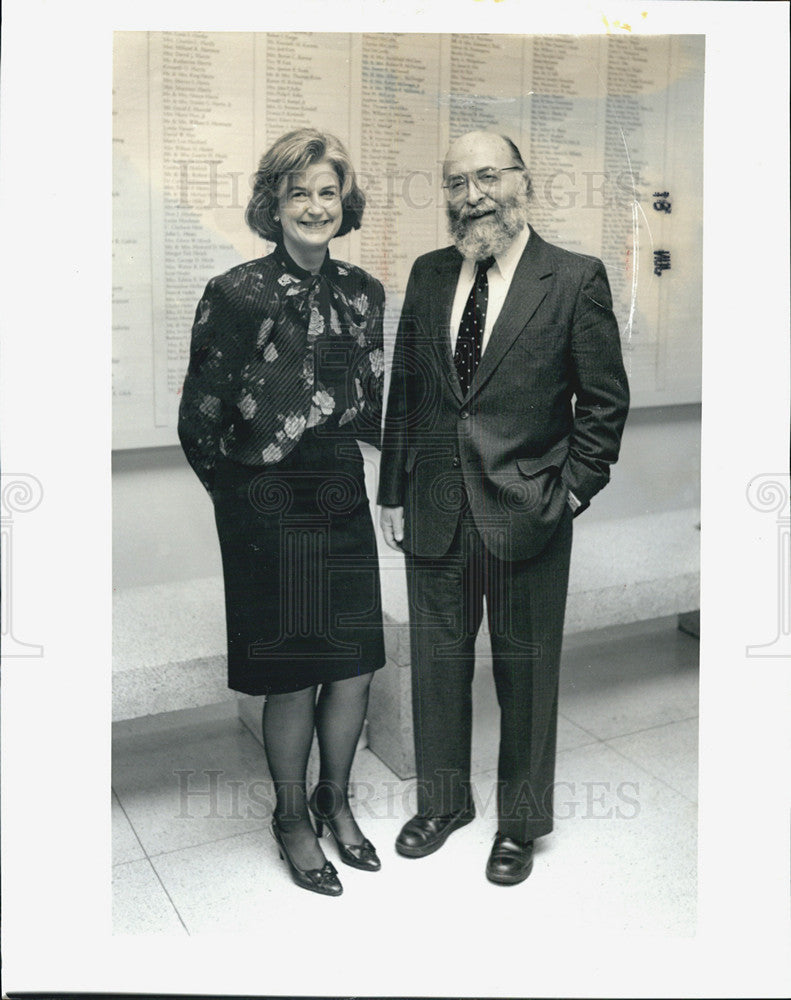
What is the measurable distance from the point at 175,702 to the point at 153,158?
1310 mm

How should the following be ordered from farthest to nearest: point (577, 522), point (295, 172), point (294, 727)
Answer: point (577, 522)
point (294, 727)
point (295, 172)

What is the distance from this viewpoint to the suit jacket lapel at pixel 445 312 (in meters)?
2.51

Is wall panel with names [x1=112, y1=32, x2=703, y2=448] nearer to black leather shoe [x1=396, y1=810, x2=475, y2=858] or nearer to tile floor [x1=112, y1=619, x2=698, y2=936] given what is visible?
tile floor [x1=112, y1=619, x2=698, y2=936]

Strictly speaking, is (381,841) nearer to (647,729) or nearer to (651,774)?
(651,774)

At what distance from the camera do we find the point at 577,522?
3.01 metres

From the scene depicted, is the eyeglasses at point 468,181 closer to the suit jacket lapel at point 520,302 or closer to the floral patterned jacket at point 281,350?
the suit jacket lapel at point 520,302

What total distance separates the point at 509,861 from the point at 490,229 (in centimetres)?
152

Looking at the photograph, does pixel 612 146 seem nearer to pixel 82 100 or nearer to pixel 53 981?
pixel 82 100

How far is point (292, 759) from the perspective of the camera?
2656 millimetres

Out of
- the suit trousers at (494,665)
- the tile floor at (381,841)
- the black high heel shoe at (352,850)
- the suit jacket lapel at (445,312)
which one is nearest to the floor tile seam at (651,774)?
the tile floor at (381,841)

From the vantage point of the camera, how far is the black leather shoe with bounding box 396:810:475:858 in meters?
2.68

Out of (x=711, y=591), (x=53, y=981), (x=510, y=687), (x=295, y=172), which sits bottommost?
(x=53, y=981)

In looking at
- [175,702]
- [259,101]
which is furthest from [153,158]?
[175,702]

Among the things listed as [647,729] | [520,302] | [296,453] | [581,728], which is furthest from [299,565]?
[647,729]
